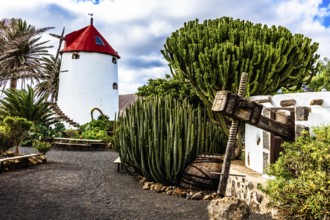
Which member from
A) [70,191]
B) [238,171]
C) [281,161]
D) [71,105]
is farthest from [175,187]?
[71,105]

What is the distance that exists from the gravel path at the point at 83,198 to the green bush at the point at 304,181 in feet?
5.90

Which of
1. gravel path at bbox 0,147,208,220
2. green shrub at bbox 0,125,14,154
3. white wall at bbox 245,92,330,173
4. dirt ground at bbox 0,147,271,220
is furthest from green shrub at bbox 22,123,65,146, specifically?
white wall at bbox 245,92,330,173

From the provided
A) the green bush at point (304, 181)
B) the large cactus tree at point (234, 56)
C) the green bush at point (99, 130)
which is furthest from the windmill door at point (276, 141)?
the green bush at point (99, 130)

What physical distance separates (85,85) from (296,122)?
2043cm

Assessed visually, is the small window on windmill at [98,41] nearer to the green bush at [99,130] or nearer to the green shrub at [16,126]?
the green bush at [99,130]

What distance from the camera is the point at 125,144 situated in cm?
966

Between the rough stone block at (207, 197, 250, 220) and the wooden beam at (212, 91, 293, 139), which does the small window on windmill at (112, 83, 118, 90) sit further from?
the rough stone block at (207, 197, 250, 220)

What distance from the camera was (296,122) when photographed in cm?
664

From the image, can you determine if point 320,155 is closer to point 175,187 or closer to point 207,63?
point 175,187

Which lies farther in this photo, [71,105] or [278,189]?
[71,105]

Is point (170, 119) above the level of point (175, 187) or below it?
above

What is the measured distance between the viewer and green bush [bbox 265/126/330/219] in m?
A: 4.51

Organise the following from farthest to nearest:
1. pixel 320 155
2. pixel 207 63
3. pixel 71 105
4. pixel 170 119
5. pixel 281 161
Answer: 1. pixel 71 105
2. pixel 207 63
3. pixel 170 119
4. pixel 281 161
5. pixel 320 155

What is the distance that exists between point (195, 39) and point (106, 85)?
1561cm
